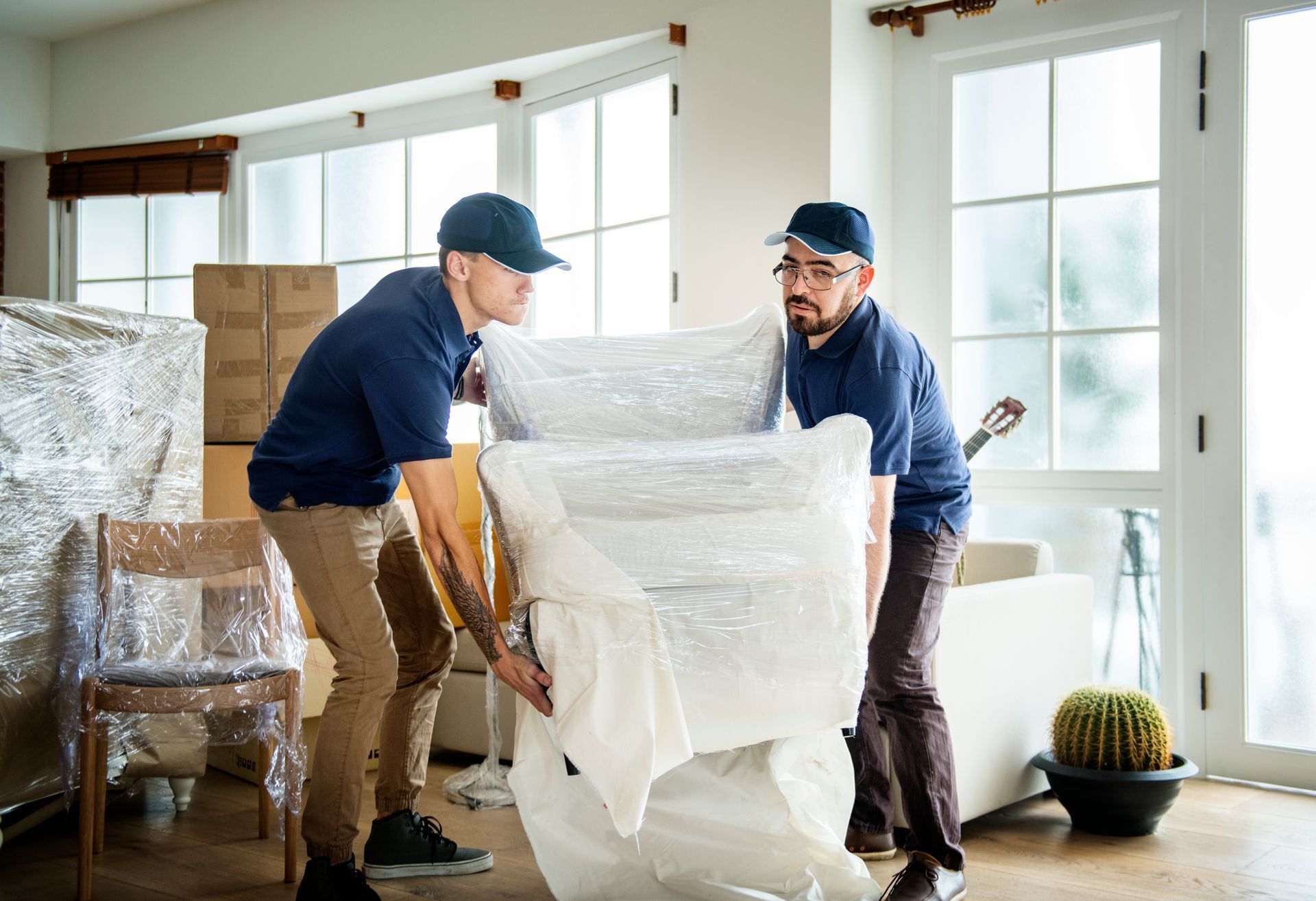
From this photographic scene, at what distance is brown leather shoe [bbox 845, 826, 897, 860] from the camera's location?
2.35 meters

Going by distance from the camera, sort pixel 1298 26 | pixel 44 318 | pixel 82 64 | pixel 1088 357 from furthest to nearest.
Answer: pixel 82 64
pixel 1088 357
pixel 1298 26
pixel 44 318

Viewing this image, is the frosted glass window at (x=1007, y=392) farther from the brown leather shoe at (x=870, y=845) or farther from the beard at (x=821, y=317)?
the beard at (x=821, y=317)

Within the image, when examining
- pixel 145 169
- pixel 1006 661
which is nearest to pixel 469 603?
pixel 1006 661

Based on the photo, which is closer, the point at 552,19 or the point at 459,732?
the point at 459,732

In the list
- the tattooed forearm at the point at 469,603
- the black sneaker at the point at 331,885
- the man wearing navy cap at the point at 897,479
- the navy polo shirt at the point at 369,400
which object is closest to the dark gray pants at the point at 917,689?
the man wearing navy cap at the point at 897,479

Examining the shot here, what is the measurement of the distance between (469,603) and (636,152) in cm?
212

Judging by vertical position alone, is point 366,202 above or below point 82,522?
above

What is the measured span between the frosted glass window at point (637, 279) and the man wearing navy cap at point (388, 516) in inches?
56.0

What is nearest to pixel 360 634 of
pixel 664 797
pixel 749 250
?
pixel 664 797

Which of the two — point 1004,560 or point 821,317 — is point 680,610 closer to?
point 821,317

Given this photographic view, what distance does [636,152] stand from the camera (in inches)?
139

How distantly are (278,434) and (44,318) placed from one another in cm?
75

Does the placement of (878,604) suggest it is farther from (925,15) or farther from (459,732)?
(925,15)

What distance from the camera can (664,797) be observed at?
6.36 ft
